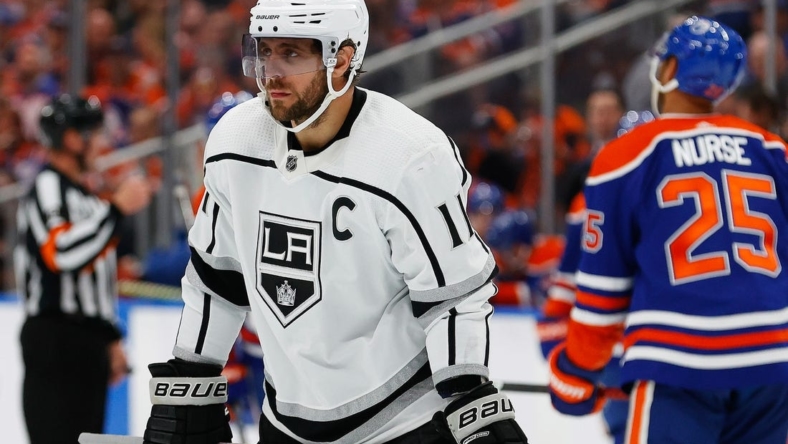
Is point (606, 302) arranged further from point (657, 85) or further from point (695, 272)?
point (657, 85)

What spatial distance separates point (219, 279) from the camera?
2146 millimetres

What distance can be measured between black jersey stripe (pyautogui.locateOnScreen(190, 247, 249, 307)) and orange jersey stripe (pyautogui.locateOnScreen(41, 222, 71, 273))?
164cm

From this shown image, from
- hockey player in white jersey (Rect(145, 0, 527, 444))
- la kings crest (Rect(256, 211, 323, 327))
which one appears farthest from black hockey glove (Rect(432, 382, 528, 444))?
la kings crest (Rect(256, 211, 323, 327))

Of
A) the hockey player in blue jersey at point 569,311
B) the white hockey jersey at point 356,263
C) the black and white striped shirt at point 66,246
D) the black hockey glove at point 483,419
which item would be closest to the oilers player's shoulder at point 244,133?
the white hockey jersey at point 356,263

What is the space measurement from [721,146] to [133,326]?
3.13m

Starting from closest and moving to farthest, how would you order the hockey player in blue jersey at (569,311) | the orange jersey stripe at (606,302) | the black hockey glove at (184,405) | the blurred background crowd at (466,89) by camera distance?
1. the black hockey glove at (184,405)
2. the orange jersey stripe at (606,302)
3. the hockey player in blue jersey at (569,311)
4. the blurred background crowd at (466,89)

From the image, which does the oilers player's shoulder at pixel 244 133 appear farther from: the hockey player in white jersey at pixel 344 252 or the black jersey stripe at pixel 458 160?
the black jersey stripe at pixel 458 160

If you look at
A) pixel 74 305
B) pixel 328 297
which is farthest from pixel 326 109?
pixel 74 305

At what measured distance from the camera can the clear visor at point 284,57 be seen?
1984mm

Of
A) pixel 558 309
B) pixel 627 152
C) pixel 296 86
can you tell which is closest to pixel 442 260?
pixel 296 86

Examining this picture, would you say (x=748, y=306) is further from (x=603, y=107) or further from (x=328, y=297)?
(x=603, y=107)

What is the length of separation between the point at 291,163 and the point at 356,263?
0.62 ft

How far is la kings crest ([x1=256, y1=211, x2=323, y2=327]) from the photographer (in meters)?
1.97

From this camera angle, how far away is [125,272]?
572cm
